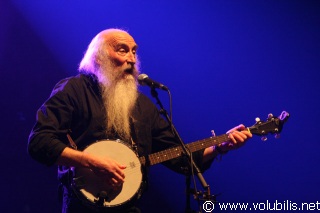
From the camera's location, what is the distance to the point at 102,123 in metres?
2.61

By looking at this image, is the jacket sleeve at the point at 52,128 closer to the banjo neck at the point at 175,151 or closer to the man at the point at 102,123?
the man at the point at 102,123

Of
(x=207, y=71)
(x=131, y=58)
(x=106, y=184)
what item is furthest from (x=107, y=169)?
(x=207, y=71)

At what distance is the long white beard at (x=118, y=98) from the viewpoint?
8.75 ft

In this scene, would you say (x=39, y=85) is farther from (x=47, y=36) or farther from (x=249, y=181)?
(x=249, y=181)

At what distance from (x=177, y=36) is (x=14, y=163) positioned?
193 centimetres

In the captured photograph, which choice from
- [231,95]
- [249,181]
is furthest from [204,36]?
[249,181]

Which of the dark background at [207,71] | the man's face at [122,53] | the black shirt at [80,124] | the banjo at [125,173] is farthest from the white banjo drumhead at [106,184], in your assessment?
the dark background at [207,71]

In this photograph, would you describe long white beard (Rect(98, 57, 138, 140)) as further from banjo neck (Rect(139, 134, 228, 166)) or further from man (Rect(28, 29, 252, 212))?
banjo neck (Rect(139, 134, 228, 166))

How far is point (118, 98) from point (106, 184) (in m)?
0.69

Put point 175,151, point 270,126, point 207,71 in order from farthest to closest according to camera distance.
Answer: point 207,71 < point 270,126 < point 175,151

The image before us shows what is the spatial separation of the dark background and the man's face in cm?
77

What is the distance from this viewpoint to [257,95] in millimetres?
3668

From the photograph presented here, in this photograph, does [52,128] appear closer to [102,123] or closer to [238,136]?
[102,123]

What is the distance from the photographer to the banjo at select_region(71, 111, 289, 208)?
234 centimetres
